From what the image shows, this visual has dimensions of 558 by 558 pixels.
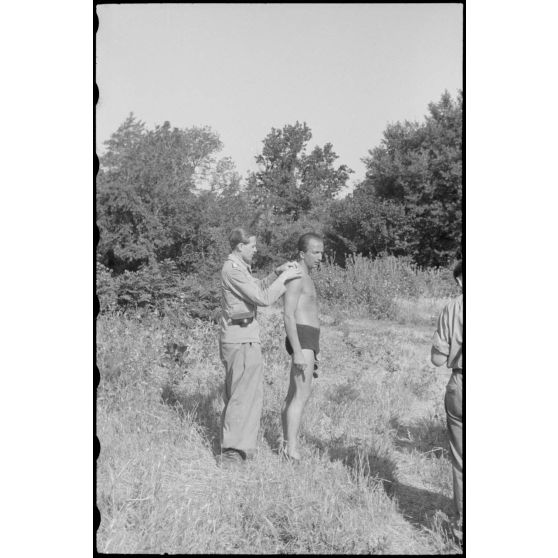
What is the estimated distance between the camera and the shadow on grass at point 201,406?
5211 millimetres

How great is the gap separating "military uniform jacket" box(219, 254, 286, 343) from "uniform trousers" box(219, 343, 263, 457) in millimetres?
75

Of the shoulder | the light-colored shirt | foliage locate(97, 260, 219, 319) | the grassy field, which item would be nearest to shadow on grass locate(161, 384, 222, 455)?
the grassy field

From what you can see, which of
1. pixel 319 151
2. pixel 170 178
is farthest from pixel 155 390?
pixel 319 151

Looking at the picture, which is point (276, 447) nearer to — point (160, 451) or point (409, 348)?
point (160, 451)

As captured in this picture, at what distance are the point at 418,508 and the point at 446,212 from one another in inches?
815

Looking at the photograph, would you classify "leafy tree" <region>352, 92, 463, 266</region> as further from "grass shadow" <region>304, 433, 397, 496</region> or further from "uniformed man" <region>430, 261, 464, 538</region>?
"uniformed man" <region>430, 261, 464, 538</region>

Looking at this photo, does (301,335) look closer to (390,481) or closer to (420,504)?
(390,481)

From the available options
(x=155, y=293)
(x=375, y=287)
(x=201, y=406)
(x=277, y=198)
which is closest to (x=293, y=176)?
(x=277, y=198)

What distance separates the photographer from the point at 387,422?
19.0ft

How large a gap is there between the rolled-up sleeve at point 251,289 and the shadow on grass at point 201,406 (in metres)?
1.36

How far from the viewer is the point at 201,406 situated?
5875 millimetres

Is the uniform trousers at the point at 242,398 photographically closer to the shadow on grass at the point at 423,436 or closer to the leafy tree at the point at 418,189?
the shadow on grass at the point at 423,436

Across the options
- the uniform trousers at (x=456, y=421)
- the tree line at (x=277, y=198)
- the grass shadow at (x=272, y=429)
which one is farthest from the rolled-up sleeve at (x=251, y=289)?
the tree line at (x=277, y=198)

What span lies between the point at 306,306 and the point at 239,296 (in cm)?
52
